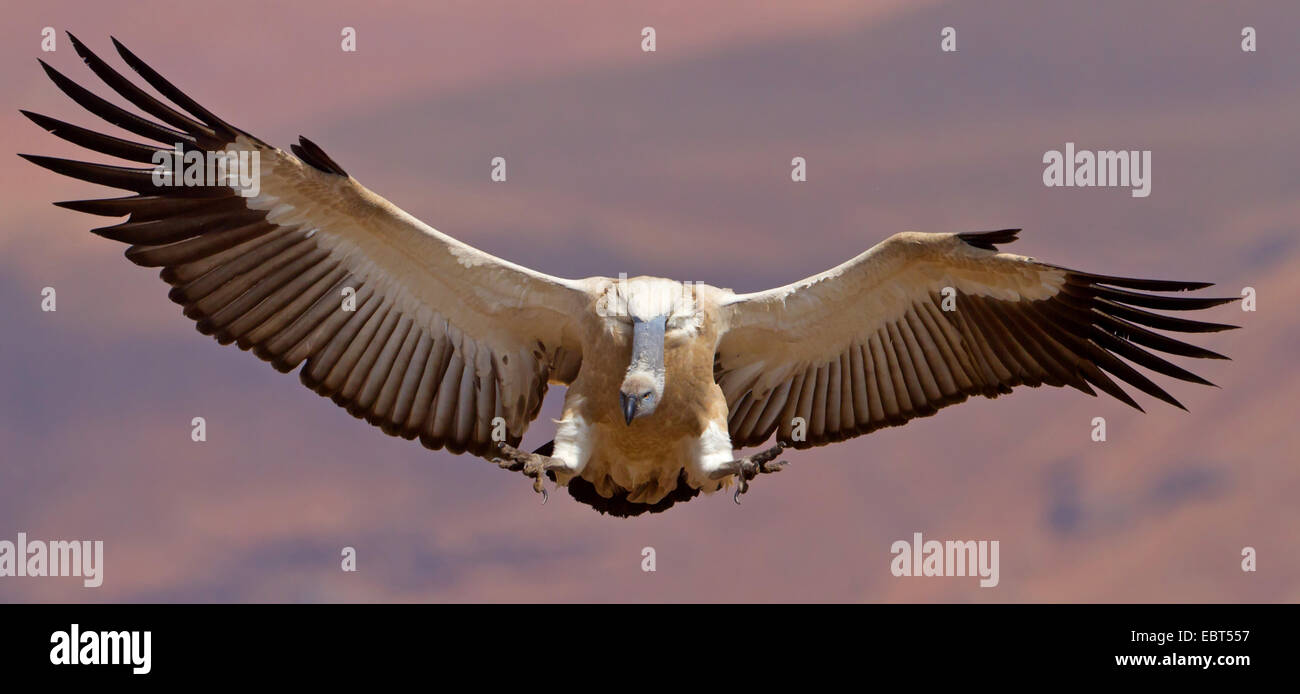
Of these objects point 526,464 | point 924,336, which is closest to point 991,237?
point 924,336

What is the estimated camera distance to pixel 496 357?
45.0 feet

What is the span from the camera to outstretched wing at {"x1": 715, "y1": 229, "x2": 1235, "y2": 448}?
13289mm

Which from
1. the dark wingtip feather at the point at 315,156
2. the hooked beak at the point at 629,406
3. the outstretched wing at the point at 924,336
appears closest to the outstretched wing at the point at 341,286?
the dark wingtip feather at the point at 315,156

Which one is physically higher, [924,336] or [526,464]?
[924,336]

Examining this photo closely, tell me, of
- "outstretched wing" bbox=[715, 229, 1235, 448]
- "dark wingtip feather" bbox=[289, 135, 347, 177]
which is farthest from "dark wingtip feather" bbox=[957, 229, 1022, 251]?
"dark wingtip feather" bbox=[289, 135, 347, 177]

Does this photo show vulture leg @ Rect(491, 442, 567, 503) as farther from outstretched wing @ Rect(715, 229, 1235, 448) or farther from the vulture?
outstretched wing @ Rect(715, 229, 1235, 448)

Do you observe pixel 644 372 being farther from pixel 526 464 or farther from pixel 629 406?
pixel 526 464

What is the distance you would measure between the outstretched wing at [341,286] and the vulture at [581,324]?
0.7 inches

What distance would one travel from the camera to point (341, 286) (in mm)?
13461

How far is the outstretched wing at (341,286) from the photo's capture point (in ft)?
42.0

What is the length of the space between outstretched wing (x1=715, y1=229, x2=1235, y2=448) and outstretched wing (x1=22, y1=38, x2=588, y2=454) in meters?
1.72

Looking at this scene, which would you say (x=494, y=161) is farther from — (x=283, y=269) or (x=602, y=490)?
(x=602, y=490)

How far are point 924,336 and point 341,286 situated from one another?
4788 mm

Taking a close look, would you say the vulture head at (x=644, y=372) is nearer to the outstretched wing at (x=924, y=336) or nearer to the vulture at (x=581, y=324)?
the vulture at (x=581, y=324)
